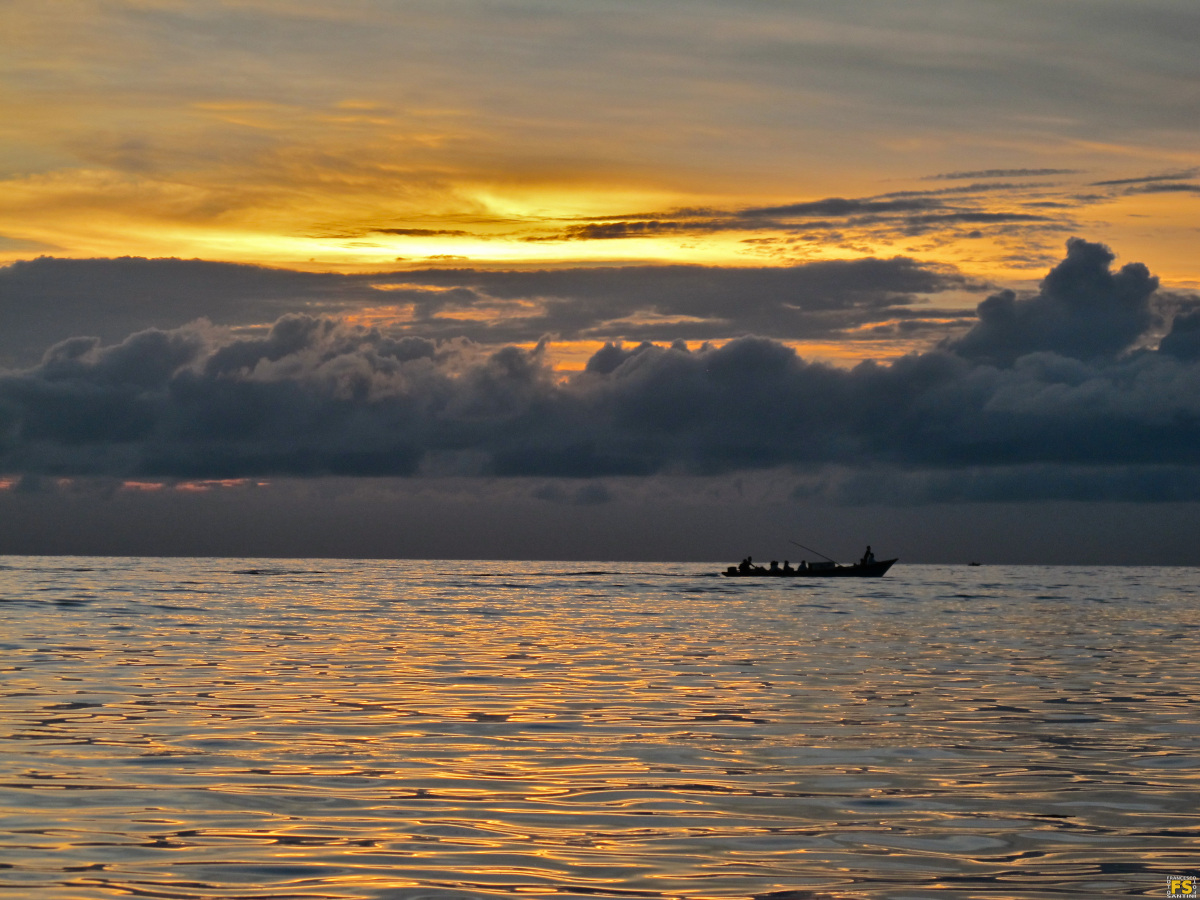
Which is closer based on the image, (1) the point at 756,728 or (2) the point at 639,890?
(2) the point at 639,890

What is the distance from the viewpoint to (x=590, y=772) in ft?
66.3

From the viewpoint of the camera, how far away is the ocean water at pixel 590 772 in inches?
549

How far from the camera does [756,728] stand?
2548 cm

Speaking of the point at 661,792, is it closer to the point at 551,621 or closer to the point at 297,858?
the point at 297,858

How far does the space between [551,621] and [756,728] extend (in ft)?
138

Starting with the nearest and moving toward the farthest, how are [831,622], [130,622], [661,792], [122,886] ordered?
[122,886] < [661,792] < [130,622] < [831,622]

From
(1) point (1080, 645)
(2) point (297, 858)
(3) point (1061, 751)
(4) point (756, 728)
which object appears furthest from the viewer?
(1) point (1080, 645)

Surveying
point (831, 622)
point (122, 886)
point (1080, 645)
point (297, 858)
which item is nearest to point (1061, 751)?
point (297, 858)

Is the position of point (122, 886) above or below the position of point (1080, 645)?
above

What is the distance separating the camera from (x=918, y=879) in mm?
13789

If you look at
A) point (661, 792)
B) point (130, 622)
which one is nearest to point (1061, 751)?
point (661, 792)

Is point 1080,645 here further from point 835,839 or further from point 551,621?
point 835,839

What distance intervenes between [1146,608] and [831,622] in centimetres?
Result: 3604

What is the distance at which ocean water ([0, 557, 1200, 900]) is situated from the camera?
45.7ft
